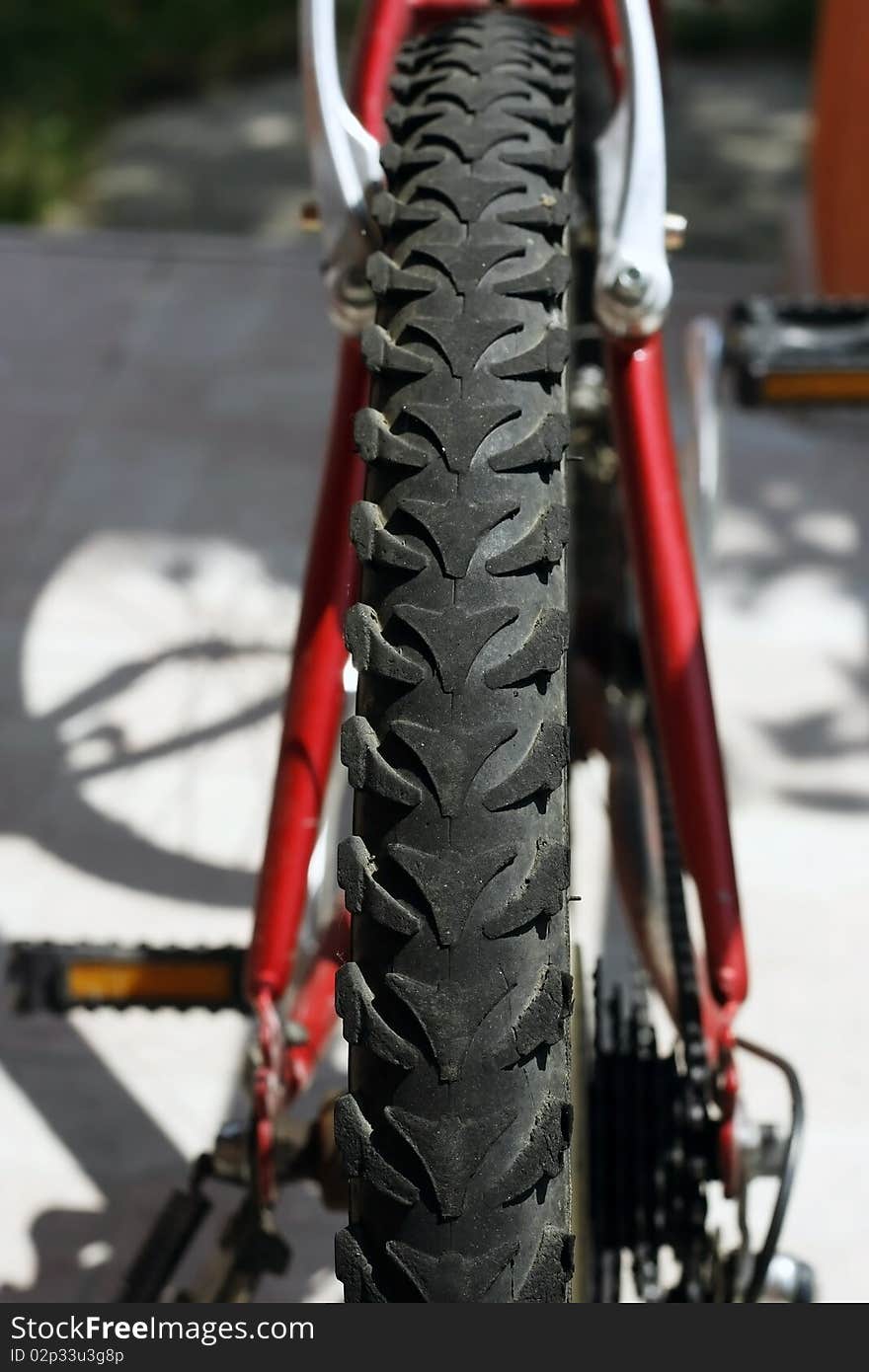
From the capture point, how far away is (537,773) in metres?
1.27

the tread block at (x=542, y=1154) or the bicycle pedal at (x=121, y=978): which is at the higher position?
the bicycle pedal at (x=121, y=978)

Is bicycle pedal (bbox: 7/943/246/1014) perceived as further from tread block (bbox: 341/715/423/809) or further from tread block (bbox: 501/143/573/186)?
tread block (bbox: 501/143/573/186)

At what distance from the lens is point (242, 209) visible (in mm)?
5539

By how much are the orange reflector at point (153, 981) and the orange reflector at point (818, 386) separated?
3.04ft

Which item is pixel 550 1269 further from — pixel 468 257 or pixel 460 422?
pixel 468 257

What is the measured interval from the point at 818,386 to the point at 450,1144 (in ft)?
3.81

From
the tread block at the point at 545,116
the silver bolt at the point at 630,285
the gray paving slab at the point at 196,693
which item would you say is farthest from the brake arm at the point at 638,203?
the gray paving slab at the point at 196,693

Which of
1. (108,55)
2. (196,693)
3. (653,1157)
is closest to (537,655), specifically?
(653,1157)

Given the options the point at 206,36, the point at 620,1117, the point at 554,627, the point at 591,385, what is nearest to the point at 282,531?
the point at 591,385

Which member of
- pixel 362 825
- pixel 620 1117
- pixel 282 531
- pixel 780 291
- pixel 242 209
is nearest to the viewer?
pixel 362 825

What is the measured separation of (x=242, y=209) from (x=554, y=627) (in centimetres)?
454

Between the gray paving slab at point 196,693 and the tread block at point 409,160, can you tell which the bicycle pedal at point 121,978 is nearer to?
the gray paving slab at point 196,693

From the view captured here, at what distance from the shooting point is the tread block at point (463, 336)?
53.4 inches

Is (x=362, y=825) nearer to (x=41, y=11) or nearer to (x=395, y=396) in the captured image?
(x=395, y=396)
